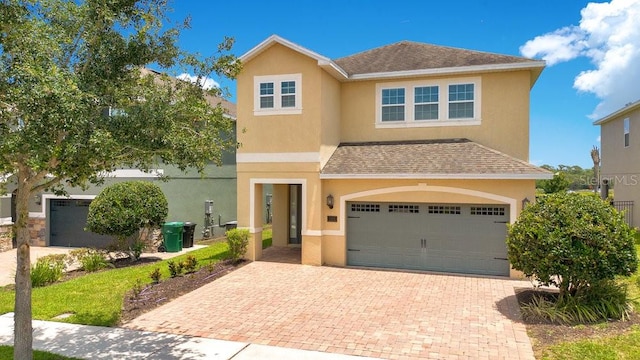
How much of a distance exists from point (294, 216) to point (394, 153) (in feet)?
19.6

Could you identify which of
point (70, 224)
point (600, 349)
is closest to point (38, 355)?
point (600, 349)

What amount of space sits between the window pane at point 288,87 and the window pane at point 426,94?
455 cm

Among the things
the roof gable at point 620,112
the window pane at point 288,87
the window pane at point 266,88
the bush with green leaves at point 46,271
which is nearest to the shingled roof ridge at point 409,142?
the window pane at point 288,87

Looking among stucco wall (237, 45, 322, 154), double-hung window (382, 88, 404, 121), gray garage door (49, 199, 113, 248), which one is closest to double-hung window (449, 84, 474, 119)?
double-hung window (382, 88, 404, 121)

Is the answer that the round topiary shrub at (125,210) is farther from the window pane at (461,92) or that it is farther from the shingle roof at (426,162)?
the window pane at (461,92)

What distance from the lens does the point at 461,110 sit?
49.2 feet

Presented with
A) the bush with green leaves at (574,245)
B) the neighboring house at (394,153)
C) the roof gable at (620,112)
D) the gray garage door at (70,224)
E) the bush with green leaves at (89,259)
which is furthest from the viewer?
the roof gable at (620,112)

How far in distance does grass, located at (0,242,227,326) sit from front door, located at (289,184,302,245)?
616cm

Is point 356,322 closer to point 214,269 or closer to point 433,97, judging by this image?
point 214,269

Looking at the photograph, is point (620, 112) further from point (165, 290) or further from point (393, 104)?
point (165, 290)

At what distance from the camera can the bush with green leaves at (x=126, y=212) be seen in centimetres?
1432

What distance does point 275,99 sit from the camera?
14.4 meters

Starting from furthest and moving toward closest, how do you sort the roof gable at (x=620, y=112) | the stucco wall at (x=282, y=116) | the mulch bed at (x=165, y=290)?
the roof gable at (x=620, y=112), the stucco wall at (x=282, y=116), the mulch bed at (x=165, y=290)

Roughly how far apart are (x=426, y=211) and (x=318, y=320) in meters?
6.14
